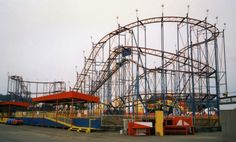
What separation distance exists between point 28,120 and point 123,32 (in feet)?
57.7

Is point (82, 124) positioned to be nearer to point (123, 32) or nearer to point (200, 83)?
point (123, 32)

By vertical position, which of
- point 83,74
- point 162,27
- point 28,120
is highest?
point 162,27

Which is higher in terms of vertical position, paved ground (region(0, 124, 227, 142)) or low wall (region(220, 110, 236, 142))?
low wall (region(220, 110, 236, 142))

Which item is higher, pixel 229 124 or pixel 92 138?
pixel 229 124

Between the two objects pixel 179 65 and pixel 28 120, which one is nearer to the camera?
pixel 179 65

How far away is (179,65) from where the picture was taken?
37.4 meters

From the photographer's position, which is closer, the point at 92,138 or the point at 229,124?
the point at 229,124

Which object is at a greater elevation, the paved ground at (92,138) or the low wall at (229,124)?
the low wall at (229,124)

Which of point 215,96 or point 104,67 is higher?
point 104,67

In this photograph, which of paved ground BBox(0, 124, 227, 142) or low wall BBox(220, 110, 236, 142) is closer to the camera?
low wall BBox(220, 110, 236, 142)

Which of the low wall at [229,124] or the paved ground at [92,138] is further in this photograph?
the paved ground at [92,138]

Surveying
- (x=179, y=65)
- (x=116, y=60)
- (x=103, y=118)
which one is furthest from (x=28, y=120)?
(x=179, y=65)

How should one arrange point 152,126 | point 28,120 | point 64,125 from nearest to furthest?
1. point 152,126
2. point 64,125
3. point 28,120

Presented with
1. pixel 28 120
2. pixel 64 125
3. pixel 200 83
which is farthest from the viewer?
pixel 28 120
